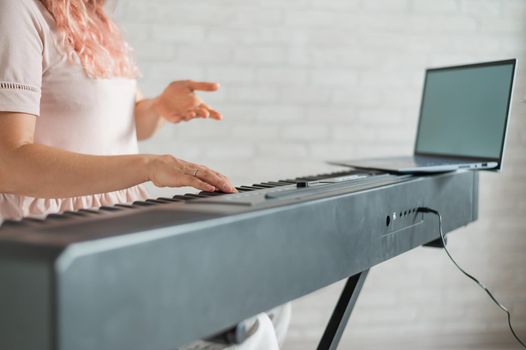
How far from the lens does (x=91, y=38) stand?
1403mm

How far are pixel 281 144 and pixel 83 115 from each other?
1247 millimetres

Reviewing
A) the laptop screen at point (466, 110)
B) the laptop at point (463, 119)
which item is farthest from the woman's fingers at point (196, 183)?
the laptop screen at point (466, 110)

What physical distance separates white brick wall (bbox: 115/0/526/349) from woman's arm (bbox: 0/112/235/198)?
130cm

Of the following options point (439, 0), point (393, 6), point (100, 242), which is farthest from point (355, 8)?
point (100, 242)

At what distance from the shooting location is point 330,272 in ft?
3.14

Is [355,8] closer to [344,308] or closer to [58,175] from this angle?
[344,308]

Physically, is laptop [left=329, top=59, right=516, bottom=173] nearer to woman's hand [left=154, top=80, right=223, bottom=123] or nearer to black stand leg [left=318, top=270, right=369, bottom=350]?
black stand leg [left=318, top=270, right=369, bottom=350]

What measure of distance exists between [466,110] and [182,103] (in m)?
0.71

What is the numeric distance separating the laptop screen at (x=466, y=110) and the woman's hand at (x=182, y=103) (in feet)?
2.10

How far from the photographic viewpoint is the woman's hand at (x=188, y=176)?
3.17ft

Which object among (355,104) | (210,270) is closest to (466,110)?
(355,104)

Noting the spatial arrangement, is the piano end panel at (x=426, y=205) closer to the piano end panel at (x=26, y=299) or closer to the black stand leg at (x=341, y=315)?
the black stand leg at (x=341, y=315)

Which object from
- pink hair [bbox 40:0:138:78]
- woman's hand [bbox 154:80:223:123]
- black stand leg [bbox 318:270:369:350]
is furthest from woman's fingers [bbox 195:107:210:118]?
black stand leg [bbox 318:270:369:350]

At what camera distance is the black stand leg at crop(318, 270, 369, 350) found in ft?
4.24
